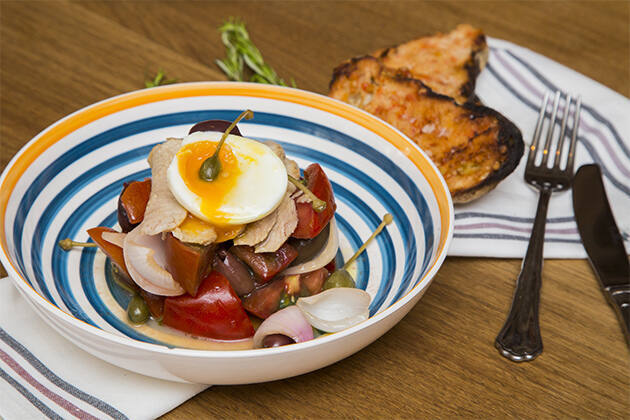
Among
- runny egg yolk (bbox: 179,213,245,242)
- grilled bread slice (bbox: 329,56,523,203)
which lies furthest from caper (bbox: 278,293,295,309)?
grilled bread slice (bbox: 329,56,523,203)

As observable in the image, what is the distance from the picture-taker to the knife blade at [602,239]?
179 centimetres

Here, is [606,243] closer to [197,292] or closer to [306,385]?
[306,385]

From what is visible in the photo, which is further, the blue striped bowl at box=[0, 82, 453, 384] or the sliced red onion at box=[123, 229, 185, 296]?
the sliced red onion at box=[123, 229, 185, 296]

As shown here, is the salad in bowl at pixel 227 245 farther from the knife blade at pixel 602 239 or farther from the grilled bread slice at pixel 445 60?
the grilled bread slice at pixel 445 60

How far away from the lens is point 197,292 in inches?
59.2

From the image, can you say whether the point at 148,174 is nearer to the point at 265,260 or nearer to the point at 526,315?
the point at 265,260

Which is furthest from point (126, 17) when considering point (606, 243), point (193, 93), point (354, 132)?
point (606, 243)

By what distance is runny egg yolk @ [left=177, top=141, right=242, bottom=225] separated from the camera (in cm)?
146

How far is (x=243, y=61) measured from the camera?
262 centimetres

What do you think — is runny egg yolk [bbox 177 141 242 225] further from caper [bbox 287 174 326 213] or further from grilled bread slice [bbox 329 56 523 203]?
grilled bread slice [bbox 329 56 523 203]

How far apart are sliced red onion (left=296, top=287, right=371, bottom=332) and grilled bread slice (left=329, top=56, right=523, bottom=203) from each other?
2.06ft

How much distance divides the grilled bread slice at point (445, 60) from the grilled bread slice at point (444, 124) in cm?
16

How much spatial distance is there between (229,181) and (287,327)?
0.35 meters

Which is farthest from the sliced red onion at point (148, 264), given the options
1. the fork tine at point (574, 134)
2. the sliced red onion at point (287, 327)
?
the fork tine at point (574, 134)
